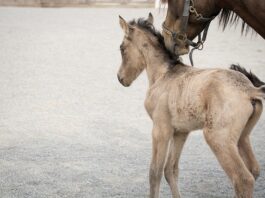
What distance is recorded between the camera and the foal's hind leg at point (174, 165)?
15.8 feet

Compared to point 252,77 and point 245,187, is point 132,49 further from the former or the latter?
point 245,187

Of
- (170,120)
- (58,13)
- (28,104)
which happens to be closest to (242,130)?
(170,120)

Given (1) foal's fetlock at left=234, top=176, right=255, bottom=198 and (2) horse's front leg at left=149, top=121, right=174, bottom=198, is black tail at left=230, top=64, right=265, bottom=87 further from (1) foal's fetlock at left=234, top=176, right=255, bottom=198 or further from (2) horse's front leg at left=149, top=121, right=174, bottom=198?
(1) foal's fetlock at left=234, top=176, right=255, bottom=198

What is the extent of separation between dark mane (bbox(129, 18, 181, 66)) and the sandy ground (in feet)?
3.86

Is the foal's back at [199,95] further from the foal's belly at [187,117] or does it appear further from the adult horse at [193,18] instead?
the adult horse at [193,18]

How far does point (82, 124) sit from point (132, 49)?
7.41 feet

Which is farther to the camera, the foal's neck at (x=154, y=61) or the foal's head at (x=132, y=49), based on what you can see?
the foal's head at (x=132, y=49)

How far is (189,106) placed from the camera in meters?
4.21

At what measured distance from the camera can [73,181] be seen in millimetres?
5250

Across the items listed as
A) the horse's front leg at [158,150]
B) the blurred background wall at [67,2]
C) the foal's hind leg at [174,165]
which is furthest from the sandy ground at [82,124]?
the blurred background wall at [67,2]

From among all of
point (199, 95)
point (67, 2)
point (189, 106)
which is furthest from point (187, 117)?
point (67, 2)

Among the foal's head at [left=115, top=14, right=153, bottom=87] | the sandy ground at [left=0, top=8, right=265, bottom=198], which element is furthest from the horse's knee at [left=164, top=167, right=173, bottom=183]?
the foal's head at [left=115, top=14, right=153, bottom=87]

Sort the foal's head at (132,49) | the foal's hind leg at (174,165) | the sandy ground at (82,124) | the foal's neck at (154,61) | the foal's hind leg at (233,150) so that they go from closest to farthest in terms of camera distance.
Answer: the foal's hind leg at (233,150) → the foal's hind leg at (174,165) → the foal's neck at (154,61) → the foal's head at (132,49) → the sandy ground at (82,124)

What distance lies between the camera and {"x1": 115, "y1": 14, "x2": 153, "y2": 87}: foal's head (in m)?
5.05
